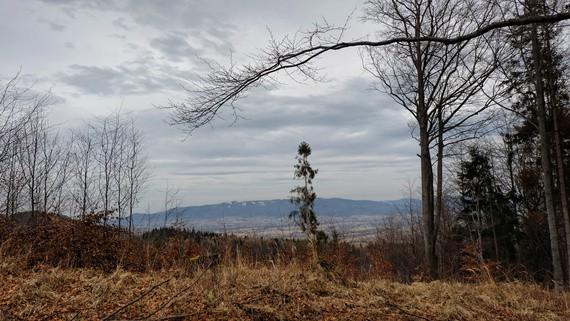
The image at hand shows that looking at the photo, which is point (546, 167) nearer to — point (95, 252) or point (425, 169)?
point (425, 169)

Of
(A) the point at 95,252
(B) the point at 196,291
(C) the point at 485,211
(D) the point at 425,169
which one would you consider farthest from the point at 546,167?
(C) the point at 485,211

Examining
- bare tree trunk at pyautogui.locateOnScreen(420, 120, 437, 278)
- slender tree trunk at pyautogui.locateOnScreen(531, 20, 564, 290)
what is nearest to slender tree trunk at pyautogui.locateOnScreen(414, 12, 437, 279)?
bare tree trunk at pyautogui.locateOnScreen(420, 120, 437, 278)

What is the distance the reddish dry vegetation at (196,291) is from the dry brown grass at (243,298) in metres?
0.01

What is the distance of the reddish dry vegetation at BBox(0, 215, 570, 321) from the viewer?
3.97 m

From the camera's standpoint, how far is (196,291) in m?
4.40

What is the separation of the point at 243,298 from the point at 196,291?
1.71 ft

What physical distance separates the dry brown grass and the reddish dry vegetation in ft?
0.03

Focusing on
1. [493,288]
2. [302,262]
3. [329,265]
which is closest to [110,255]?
[302,262]

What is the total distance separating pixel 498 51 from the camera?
421 inches

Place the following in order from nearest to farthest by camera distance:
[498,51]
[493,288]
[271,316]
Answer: [271,316] → [493,288] → [498,51]

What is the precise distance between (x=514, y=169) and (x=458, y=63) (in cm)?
2354

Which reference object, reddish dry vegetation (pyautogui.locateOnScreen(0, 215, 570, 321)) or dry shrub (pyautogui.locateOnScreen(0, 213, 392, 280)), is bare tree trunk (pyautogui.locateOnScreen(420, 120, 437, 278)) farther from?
dry shrub (pyautogui.locateOnScreen(0, 213, 392, 280))

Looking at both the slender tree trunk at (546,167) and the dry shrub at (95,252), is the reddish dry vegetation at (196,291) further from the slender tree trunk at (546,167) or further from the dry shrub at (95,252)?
the slender tree trunk at (546,167)

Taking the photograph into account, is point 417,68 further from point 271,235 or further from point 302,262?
point 302,262
